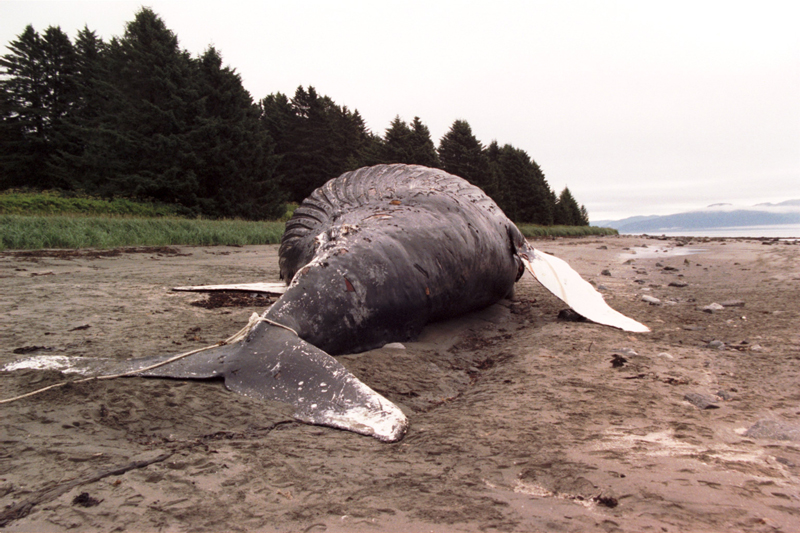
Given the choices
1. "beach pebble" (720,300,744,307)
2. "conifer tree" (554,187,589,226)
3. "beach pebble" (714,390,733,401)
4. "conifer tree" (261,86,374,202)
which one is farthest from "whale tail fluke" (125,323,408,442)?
"conifer tree" (554,187,589,226)

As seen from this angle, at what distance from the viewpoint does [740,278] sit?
677 cm

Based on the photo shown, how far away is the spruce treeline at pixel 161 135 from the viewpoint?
21625mm

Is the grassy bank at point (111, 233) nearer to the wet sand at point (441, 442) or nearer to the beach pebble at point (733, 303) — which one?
the wet sand at point (441, 442)

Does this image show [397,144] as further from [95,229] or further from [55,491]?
[55,491]

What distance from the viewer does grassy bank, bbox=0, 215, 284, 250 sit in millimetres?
8484

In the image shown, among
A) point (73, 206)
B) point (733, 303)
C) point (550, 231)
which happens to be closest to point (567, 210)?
point (550, 231)

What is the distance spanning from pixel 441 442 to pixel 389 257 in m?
1.39

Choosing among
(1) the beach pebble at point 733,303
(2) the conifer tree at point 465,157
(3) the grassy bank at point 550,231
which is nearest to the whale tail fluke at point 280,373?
(1) the beach pebble at point 733,303

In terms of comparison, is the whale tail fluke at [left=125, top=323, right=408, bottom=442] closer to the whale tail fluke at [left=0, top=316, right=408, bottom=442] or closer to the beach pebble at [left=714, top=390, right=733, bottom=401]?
the whale tail fluke at [left=0, top=316, right=408, bottom=442]

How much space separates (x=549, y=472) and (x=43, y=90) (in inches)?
1366

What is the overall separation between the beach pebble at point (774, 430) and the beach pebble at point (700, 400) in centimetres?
20

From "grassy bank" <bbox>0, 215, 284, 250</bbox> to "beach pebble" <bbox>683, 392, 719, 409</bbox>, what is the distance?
998cm

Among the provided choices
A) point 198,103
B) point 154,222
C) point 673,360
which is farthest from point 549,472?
point 198,103

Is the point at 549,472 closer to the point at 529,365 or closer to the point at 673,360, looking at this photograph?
the point at 529,365
